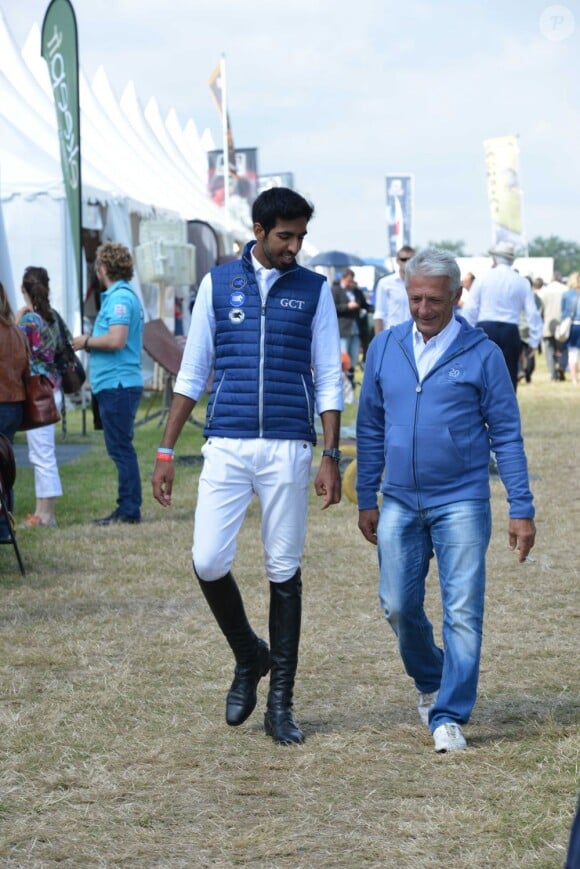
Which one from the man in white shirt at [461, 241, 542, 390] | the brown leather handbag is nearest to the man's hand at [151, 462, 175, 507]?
the brown leather handbag

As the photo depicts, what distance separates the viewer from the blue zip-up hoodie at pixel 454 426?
4777 millimetres

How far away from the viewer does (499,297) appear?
1277 cm

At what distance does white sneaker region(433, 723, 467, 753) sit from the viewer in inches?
192

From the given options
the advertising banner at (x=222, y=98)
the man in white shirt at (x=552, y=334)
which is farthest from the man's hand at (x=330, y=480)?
the advertising banner at (x=222, y=98)

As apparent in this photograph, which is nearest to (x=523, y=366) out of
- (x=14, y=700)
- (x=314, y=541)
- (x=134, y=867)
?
(x=314, y=541)

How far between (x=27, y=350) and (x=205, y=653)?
2.86m

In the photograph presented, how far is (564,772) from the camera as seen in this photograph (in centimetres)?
464

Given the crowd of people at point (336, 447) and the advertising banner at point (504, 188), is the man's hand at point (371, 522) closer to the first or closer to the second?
the crowd of people at point (336, 447)

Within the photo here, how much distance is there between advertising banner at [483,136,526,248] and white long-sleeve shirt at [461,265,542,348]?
20595mm

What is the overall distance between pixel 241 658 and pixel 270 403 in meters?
1.01

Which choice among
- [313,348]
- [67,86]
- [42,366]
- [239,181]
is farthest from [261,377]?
[239,181]

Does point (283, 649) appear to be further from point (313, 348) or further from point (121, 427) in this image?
point (121, 427)

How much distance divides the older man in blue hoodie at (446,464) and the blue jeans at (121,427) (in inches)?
206

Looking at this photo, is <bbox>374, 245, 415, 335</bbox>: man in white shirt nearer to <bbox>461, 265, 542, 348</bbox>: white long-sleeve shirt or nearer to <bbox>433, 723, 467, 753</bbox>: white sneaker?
<bbox>461, 265, 542, 348</bbox>: white long-sleeve shirt
